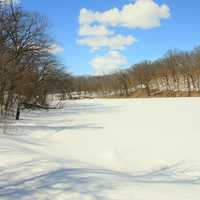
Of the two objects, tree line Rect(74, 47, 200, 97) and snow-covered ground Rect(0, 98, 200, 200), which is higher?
tree line Rect(74, 47, 200, 97)

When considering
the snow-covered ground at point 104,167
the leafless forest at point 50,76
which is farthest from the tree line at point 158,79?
the snow-covered ground at point 104,167

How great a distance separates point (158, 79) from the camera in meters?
117

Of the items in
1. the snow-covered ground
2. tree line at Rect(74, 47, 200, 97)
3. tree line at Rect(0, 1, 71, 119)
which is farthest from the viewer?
tree line at Rect(74, 47, 200, 97)

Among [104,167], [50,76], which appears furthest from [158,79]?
[104,167]

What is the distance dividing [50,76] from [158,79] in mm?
76668

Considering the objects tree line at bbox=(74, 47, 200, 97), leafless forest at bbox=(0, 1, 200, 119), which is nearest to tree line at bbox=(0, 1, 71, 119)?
leafless forest at bbox=(0, 1, 200, 119)

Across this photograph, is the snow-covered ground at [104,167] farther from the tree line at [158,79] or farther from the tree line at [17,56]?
the tree line at [158,79]

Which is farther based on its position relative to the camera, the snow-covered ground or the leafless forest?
the leafless forest

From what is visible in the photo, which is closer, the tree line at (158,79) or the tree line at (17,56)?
the tree line at (17,56)

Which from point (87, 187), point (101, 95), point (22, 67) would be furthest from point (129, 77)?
point (87, 187)

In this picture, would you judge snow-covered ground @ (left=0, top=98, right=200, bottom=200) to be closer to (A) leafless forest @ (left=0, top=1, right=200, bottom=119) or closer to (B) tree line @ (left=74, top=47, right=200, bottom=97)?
(A) leafless forest @ (left=0, top=1, right=200, bottom=119)

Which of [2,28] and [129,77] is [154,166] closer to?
[2,28]

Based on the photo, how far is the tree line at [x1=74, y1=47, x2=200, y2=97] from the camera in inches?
3935

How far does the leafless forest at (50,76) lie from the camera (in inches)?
1080
